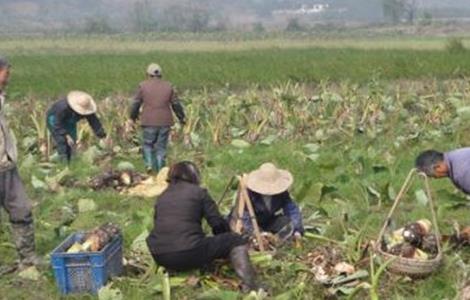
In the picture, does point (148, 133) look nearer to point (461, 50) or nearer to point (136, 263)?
point (136, 263)

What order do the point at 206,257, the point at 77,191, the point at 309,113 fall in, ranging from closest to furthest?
1. the point at 206,257
2. the point at 77,191
3. the point at 309,113

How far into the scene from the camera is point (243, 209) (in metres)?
6.72

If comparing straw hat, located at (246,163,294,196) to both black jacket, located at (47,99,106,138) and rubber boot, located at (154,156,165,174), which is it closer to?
black jacket, located at (47,99,106,138)

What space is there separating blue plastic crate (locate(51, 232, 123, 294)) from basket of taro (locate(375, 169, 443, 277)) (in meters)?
2.07

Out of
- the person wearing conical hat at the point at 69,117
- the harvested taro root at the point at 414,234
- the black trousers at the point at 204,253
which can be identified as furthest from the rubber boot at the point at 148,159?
the harvested taro root at the point at 414,234

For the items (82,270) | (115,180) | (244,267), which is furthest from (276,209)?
(115,180)

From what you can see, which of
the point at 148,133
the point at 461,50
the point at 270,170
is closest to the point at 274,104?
the point at 148,133

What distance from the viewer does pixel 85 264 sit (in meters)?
6.07

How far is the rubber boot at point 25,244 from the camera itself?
6.67 meters

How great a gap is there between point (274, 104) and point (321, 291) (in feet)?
29.9

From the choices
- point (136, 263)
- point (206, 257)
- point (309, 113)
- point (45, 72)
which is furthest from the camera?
point (45, 72)

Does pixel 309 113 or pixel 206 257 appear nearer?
pixel 206 257

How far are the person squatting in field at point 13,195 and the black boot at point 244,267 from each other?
180 cm

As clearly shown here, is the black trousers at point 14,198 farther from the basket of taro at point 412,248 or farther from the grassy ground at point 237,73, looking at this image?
the grassy ground at point 237,73
